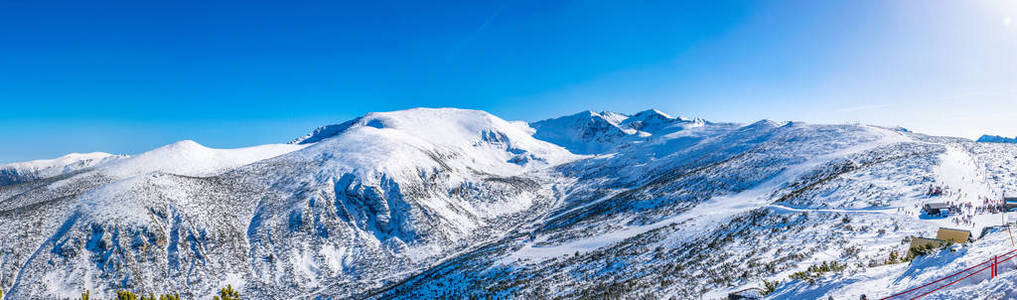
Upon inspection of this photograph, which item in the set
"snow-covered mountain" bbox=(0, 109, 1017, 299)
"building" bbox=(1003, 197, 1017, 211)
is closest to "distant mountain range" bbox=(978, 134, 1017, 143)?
"snow-covered mountain" bbox=(0, 109, 1017, 299)

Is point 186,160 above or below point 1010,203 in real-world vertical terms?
above

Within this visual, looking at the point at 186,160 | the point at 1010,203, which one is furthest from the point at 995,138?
the point at 186,160

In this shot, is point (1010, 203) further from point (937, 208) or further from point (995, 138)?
point (995, 138)

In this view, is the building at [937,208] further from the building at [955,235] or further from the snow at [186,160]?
the snow at [186,160]

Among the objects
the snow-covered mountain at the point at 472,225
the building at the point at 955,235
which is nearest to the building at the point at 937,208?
the snow-covered mountain at the point at 472,225

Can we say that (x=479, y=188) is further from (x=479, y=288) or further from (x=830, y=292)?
(x=830, y=292)

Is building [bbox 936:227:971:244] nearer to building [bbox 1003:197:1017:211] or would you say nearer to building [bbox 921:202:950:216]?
building [bbox 921:202:950:216]

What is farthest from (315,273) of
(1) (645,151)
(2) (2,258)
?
(1) (645,151)

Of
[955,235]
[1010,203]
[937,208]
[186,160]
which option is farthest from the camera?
[186,160]
